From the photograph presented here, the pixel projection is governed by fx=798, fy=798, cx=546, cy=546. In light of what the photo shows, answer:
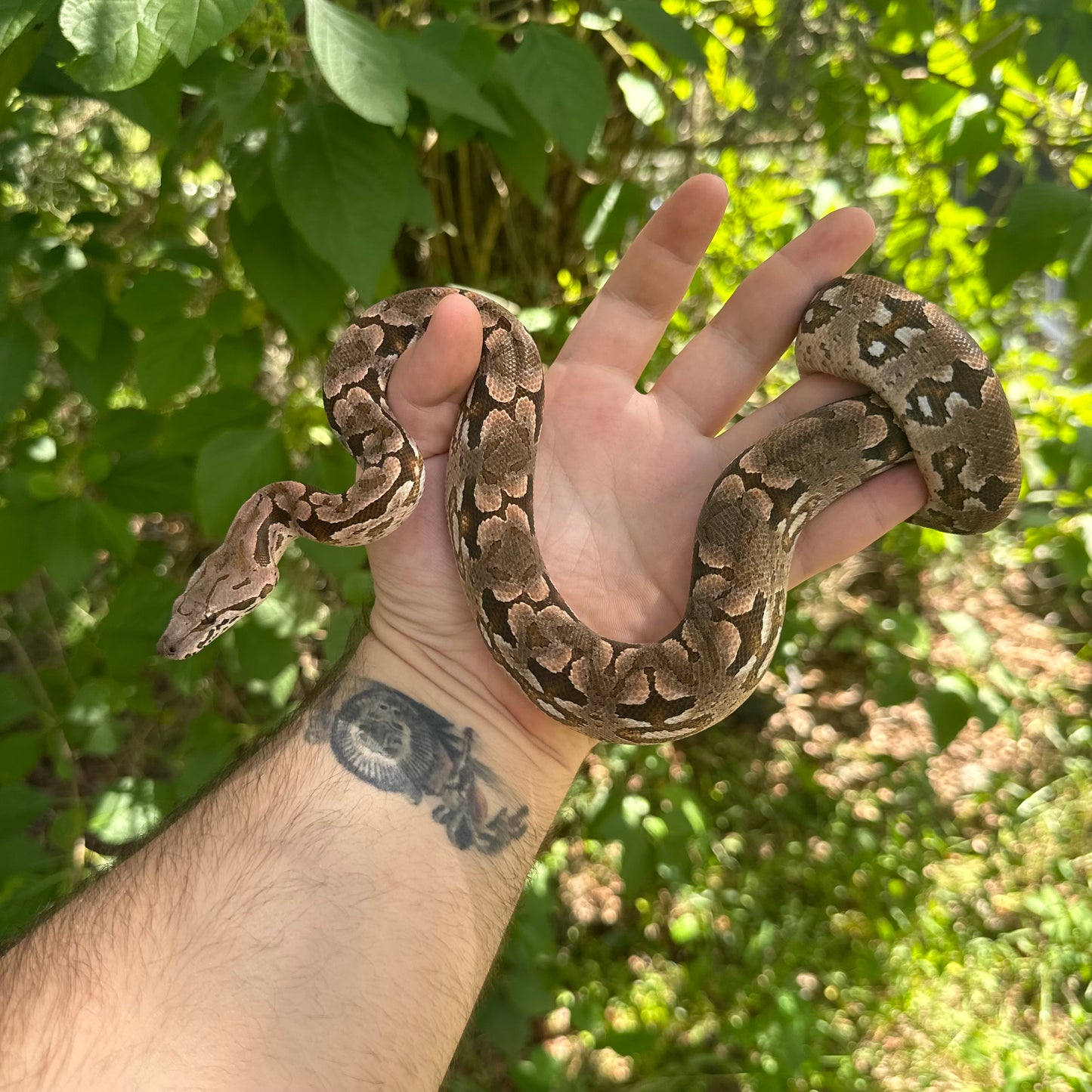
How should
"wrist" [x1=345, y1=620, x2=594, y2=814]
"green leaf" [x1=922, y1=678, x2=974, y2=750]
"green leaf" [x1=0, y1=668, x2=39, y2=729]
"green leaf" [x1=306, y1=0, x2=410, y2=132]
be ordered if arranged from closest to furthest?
1. "green leaf" [x1=306, y1=0, x2=410, y2=132]
2. "wrist" [x1=345, y1=620, x2=594, y2=814]
3. "green leaf" [x1=0, y1=668, x2=39, y2=729]
4. "green leaf" [x1=922, y1=678, x2=974, y2=750]

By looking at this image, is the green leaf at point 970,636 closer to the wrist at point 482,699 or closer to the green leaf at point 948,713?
the green leaf at point 948,713

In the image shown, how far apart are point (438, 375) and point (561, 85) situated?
119 centimetres

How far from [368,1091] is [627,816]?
2183 millimetres

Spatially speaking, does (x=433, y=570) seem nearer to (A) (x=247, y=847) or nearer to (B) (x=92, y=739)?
(A) (x=247, y=847)

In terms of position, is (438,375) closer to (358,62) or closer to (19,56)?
(358,62)

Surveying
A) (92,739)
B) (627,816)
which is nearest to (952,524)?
(627,816)

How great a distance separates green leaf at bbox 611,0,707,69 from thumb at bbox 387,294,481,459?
3.75 feet

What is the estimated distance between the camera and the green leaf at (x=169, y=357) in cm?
340

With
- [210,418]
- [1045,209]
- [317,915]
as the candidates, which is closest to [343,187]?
[210,418]

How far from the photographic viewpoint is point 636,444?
391 cm

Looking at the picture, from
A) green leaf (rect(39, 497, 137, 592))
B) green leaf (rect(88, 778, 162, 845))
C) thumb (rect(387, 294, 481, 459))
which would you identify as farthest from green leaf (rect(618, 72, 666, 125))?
green leaf (rect(88, 778, 162, 845))

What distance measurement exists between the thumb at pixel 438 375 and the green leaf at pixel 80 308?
1223 mm

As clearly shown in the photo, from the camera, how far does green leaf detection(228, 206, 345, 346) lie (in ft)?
10.2

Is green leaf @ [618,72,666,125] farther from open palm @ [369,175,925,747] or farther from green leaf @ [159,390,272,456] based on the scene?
green leaf @ [159,390,272,456]
